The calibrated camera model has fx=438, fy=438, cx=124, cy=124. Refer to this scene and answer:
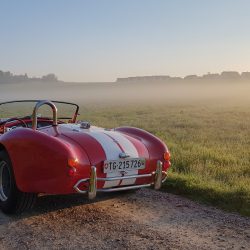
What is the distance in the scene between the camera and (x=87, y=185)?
5.10 meters

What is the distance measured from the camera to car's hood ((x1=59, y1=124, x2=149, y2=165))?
5.29 m

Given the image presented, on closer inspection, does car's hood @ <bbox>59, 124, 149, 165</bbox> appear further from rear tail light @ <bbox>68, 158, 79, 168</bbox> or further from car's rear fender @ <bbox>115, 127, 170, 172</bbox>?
rear tail light @ <bbox>68, 158, 79, 168</bbox>

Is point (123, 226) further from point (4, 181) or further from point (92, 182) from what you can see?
point (4, 181)

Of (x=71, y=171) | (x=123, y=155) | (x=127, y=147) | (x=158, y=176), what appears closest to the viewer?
(x=71, y=171)

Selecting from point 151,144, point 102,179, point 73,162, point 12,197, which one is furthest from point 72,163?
point 151,144

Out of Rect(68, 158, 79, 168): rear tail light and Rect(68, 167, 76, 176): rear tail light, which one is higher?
Rect(68, 158, 79, 168): rear tail light

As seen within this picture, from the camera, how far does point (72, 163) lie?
496cm

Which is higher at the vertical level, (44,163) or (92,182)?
(44,163)

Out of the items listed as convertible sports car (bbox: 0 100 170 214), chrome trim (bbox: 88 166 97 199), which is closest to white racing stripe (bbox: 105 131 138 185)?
convertible sports car (bbox: 0 100 170 214)

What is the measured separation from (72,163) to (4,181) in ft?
4.48

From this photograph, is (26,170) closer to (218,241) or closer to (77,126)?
(77,126)

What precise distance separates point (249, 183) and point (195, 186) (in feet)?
2.98

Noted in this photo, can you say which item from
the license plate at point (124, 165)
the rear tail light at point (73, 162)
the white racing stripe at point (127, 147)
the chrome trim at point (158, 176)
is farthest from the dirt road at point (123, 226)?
the rear tail light at point (73, 162)

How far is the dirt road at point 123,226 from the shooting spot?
450 centimetres
